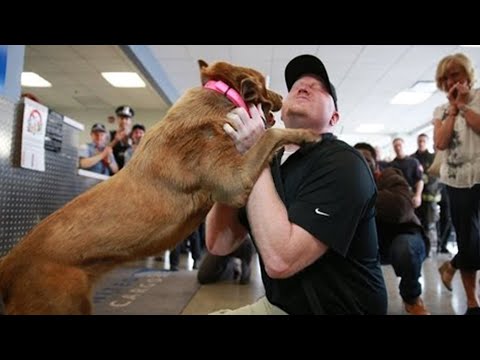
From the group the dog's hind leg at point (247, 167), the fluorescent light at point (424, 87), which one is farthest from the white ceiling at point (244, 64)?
the dog's hind leg at point (247, 167)

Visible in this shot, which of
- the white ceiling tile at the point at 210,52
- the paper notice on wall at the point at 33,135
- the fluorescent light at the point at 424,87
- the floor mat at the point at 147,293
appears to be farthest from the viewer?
the fluorescent light at the point at 424,87

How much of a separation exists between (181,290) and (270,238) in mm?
3097

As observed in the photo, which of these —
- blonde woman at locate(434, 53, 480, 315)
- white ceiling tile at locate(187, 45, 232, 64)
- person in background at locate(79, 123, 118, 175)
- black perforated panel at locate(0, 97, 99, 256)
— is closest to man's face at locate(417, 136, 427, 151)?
white ceiling tile at locate(187, 45, 232, 64)

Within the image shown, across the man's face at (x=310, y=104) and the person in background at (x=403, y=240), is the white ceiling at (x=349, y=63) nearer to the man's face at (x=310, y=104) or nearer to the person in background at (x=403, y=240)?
the person in background at (x=403, y=240)

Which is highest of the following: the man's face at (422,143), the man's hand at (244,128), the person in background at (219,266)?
the man's face at (422,143)

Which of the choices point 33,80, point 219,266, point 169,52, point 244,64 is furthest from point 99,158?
point 33,80

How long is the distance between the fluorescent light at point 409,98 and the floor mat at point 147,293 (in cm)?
758

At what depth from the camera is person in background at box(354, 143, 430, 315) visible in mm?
2838

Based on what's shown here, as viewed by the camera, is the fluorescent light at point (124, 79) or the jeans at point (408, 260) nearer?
the jeans at point (408, 260)

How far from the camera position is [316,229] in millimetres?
1075

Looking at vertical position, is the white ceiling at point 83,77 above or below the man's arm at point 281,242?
above

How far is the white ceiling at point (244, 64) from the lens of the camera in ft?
20.8
